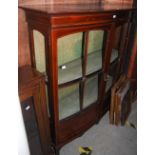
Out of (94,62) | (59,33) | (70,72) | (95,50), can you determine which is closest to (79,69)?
(70,72)

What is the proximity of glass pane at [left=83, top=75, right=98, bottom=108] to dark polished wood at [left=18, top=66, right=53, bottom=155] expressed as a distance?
484mm

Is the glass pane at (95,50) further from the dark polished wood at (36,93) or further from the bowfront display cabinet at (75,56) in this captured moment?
the dark polished wood at (36,93)

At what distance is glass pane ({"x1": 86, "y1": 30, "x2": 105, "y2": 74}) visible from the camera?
1.51m

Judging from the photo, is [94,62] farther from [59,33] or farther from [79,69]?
[59,33]

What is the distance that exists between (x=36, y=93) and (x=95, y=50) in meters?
0.78

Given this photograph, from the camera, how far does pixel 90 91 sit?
1.73 m

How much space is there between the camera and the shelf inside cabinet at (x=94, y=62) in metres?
1.55

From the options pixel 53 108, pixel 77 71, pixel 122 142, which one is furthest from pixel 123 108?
pixel 53 108

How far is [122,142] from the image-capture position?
1831 millimetres

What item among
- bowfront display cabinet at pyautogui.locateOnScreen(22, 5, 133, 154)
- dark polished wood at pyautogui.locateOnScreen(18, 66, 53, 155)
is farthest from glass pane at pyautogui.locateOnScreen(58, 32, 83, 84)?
dark polished wood at pyautogui.locateOnScreen(18, 66, 53, 155)

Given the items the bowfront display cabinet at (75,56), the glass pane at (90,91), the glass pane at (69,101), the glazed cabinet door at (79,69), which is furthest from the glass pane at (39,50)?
the glass pane at (90,91)

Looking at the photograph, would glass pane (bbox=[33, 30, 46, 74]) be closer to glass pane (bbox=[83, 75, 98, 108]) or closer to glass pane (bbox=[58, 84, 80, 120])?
glass pane (bbox=[58, 84, 80, 120])

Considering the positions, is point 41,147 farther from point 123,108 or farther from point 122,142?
point 123,108
